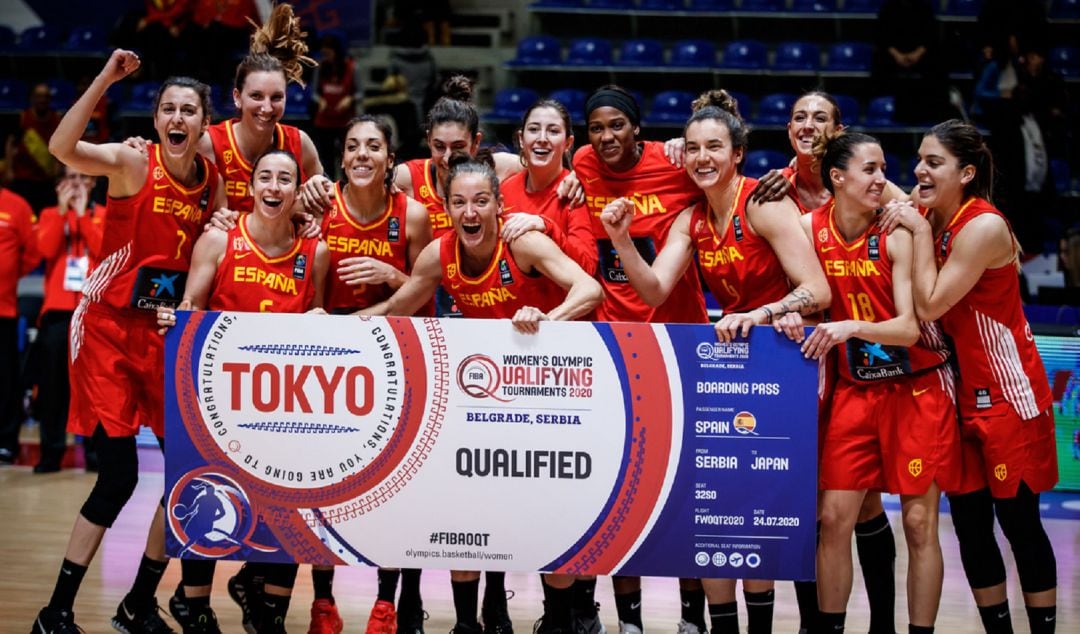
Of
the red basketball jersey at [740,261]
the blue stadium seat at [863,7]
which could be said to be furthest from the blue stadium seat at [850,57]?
the red basketball jersey at [740,261]

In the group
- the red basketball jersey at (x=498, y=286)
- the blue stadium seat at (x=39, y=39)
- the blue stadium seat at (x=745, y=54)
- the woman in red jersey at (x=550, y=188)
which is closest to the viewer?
the red basketball jersey at (x=498, y=286)

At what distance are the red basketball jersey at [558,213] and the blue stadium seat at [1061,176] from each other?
8068 mm

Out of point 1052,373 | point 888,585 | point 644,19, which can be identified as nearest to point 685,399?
point 888,585

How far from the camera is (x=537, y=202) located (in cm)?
532

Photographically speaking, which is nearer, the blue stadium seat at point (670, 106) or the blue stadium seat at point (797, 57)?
the blue stadium seat at point (670, 106)

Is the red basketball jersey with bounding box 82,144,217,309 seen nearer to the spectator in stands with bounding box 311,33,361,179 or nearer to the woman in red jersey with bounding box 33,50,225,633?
the woman in red jersey with bounding box 33,50,225,633

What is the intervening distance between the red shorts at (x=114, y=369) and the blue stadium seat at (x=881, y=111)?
29.8 feet

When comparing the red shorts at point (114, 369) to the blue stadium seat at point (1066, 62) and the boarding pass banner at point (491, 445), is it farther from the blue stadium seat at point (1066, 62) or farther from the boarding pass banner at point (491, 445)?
the blue stadium seat at point (1066, 62)

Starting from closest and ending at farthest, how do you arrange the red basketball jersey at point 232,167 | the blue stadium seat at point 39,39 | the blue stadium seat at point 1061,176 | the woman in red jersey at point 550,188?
the woman in red jersey at point 550,188 → the red basketball jersey at point 232,167 → the blue stadium seat at point 1061,176 → the blue stadium seat at point 39,39

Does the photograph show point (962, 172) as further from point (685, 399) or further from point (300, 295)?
point (300, 295)

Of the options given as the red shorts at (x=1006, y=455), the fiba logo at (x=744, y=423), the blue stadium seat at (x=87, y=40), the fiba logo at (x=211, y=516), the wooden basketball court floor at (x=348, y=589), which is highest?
Result: the blue stadium seat at (x=87, y=40)

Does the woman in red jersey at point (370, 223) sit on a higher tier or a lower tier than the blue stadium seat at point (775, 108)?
lower

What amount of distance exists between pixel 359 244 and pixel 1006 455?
2737mm

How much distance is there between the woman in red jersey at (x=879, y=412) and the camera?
14.7 feet
